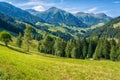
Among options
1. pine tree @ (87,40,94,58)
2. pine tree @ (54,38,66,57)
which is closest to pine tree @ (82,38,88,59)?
pine tree @ (87,40,94,58)

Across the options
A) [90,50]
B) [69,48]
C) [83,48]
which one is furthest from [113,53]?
[69,48]

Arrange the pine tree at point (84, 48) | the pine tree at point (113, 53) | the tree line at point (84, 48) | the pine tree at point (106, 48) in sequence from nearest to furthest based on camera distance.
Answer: the pine tree at point (113, 53) → the pine tree at point (106, 48) → the tree line at point (84, 48) → the pine tree at point (84, 48)

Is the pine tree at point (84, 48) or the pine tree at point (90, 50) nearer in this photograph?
the pine tree at point (90, 50)

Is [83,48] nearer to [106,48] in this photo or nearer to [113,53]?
[106,48]

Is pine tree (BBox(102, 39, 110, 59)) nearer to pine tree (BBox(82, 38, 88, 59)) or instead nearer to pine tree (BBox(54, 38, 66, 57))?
pine tree (BBox(82, 38, 88, 59))

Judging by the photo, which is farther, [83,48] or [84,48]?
[83,48]

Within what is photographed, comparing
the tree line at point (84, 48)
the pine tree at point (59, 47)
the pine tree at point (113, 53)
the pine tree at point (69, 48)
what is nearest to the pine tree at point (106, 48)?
the tree line at point (84, 48)

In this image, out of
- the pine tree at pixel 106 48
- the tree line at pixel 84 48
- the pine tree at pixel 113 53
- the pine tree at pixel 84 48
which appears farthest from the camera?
the pine tree at pixel 84 48

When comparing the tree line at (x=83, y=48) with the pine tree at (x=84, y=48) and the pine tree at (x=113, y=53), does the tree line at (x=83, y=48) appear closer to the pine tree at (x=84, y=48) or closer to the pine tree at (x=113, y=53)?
the pine tree at (x=84, y=48)

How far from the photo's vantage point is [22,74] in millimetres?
33344

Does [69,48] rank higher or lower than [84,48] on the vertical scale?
lower

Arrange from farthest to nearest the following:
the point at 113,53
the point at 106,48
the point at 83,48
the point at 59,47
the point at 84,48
A: the point at 83,48, the point at 84,48, the point at 59,47, the point at 106,48, the point at 113,53

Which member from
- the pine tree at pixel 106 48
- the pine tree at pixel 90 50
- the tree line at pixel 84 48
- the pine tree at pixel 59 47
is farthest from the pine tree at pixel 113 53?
the pine tree at pixel 59 47

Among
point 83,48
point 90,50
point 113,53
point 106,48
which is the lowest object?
point 113,53
